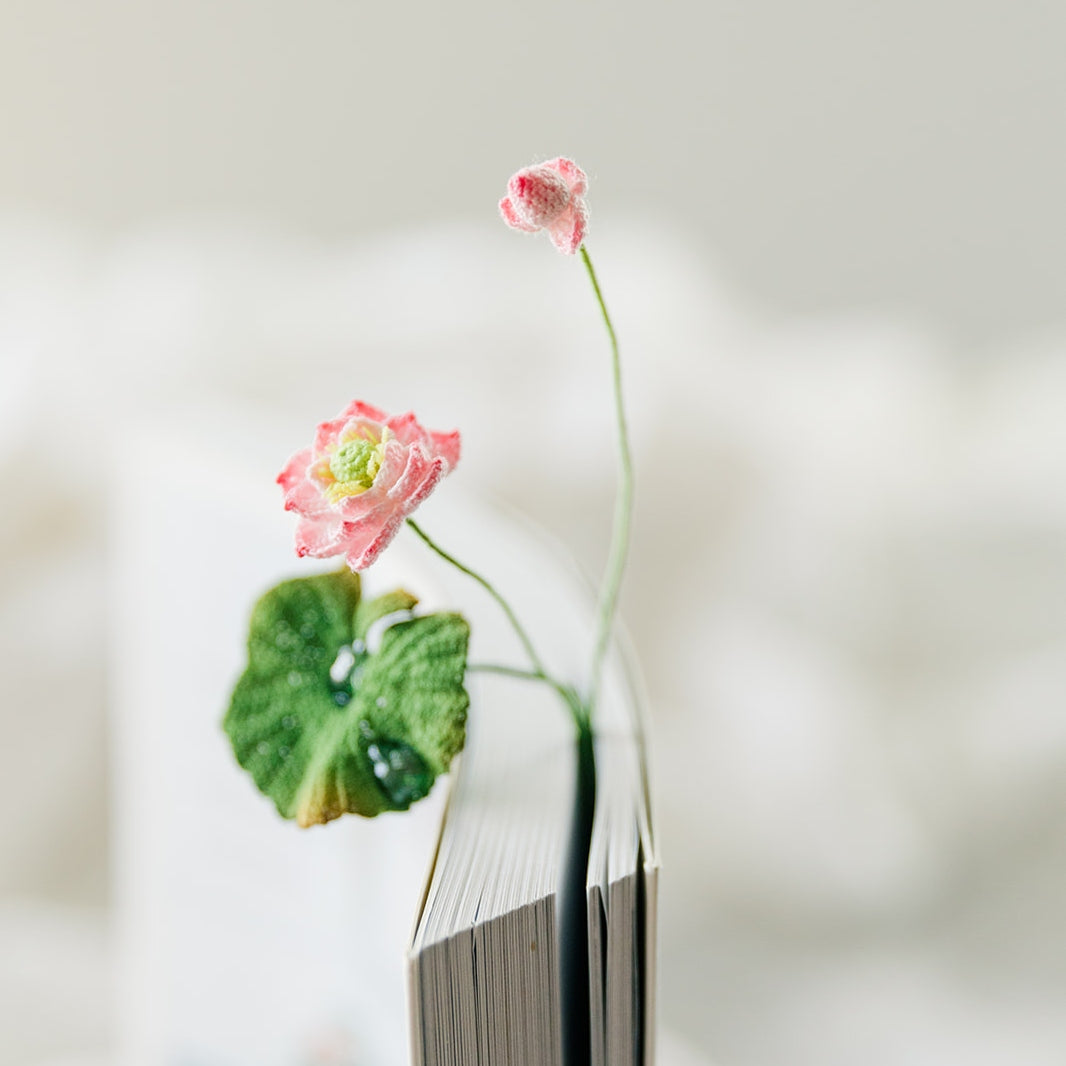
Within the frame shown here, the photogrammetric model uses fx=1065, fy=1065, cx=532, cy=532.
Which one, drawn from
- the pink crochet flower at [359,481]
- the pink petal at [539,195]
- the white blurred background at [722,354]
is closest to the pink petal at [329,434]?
the pink crochet flower at [359,481]

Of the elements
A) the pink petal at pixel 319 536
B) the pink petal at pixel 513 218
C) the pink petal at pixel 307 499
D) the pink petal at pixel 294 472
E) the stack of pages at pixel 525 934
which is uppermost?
the pink petal at pixel 513 218

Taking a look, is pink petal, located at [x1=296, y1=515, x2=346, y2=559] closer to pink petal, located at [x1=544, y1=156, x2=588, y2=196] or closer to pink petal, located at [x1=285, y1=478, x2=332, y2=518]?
pink petal, located at [x1=285, y1=478, x2=332, y2=518]

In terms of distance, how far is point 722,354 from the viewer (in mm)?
795

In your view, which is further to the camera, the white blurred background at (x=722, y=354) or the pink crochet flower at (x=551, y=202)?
the white blurred background at (x=722, y=354)

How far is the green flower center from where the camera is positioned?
0.38 metres

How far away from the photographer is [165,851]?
0.81 metres

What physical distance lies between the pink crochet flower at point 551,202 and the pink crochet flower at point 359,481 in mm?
85

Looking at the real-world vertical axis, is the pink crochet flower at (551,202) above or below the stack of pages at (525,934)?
above

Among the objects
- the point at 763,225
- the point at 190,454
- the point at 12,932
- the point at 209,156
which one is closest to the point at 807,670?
the point at 763,225

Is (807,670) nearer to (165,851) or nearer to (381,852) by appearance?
(381,852)

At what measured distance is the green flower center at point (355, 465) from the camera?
0.38 m

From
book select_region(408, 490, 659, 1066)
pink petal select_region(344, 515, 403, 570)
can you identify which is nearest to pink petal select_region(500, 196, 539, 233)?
pink petal select_region(344, 515, 403, 570)

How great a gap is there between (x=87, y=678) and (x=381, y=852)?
507 millimetres

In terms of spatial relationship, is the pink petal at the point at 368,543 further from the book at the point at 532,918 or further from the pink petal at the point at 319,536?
the book at the point at 532,918
